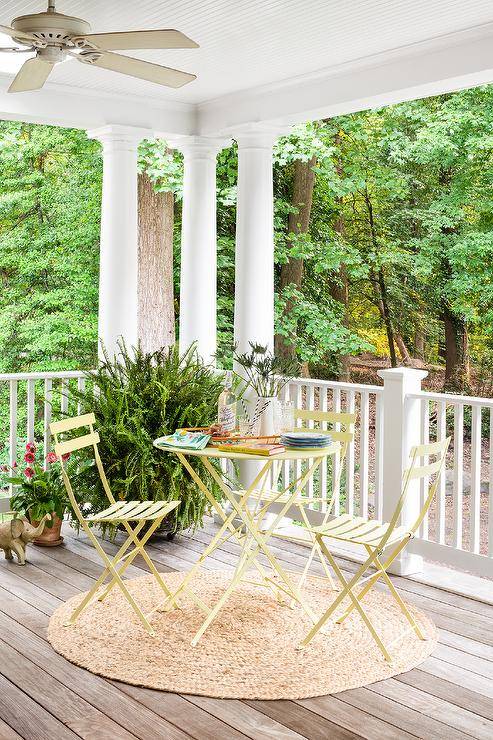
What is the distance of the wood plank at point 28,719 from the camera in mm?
3426

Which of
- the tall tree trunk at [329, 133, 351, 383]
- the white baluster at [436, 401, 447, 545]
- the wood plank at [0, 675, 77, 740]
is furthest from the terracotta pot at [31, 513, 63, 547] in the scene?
the tall tree trunk at [329, 133, 351, 383]

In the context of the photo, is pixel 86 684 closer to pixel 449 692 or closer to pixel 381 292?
pixel 449 692

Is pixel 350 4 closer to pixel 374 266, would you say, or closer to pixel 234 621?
pixel 234 621

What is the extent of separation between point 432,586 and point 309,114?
3059mm

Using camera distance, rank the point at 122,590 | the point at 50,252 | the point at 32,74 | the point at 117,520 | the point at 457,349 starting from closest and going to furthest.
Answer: the point at 32,74 < the point at 122,590 < the point at 117,520 < the point at 50,252 < the point at 457,349

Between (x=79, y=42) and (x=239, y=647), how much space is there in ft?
9.01

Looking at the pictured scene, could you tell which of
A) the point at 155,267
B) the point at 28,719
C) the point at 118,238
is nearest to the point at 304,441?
the point at 28,719

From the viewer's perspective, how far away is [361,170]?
495 inches

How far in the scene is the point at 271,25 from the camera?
15.9 feet

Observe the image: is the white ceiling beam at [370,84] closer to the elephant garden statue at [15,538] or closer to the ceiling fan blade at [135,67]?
the ceiling fan blade at [135,67]

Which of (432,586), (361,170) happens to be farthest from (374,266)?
(432,586)

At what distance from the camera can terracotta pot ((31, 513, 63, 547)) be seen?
19.5ft

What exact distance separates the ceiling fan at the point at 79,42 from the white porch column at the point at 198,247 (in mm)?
2750

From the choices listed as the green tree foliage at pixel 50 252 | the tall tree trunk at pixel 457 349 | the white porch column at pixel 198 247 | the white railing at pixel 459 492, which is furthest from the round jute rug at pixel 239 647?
the tall tree trunk at pixel 457 349
